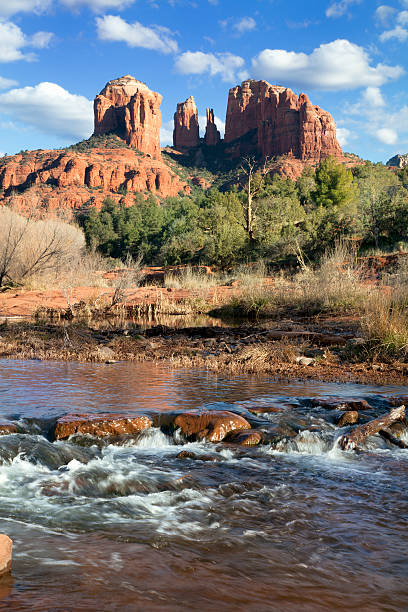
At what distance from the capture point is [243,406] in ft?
19.0

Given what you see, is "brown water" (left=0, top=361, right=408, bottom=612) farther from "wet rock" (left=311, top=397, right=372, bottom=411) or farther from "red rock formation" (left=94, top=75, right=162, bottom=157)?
"red rock formation" (left=94, top=75, right=162, bottom=157)

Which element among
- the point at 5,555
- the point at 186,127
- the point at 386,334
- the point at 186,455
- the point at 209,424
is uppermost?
the point at 186,127

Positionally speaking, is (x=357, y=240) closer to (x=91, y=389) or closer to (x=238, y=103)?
(x=91, y=389)

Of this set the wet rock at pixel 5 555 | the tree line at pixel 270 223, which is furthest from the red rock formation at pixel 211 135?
the wet rock at pixel 5 555

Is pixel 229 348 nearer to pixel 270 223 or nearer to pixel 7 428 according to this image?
pixel 7 428

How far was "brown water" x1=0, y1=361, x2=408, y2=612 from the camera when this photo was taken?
2.23m

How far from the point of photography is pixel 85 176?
101m

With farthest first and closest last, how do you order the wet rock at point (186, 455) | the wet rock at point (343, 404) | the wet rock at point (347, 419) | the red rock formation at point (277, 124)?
1. the red rock formation at point (277, 124)
2. the wet rock at point (343, 404)
3. the wet rock at point (347, 419)
4. the wet rock at point (186, 455)

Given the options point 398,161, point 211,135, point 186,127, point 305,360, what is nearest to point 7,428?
point 305,360

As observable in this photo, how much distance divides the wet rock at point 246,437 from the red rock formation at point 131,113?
12539 cm

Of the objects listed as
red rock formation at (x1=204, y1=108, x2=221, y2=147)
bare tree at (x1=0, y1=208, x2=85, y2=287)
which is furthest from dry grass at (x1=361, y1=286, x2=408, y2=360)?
red rock formation at (x1=204, y1=108, x2=221, y2=147)

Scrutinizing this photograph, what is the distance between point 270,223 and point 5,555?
35.4m

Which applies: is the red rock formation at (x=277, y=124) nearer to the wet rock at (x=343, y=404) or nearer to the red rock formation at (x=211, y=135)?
the red rock formation at (x=211, y=135)

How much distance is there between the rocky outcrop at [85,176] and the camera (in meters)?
96.2
